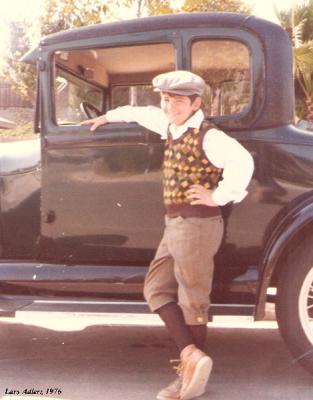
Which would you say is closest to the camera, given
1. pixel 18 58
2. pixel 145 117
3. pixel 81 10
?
pixel 145 117

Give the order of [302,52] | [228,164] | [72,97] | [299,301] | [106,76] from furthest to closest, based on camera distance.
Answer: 1. [302,52]
2. [106,76]
3. [72,97]
4. [299,301]
5. [228,164]

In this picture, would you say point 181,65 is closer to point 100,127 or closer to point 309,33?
point 100,127

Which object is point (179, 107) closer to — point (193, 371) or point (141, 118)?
point (141, 118)

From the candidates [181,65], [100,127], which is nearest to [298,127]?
[181,65]

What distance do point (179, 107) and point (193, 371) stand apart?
1315 millimetres

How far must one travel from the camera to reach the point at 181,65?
380 cm

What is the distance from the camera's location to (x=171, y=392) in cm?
354

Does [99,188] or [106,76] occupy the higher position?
[106,76]

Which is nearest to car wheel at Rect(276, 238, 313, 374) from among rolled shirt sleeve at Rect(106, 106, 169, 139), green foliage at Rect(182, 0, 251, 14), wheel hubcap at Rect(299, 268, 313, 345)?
wheel hubcap at Rect(299, 268, 313, 345)

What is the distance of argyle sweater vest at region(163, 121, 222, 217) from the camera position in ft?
11.3

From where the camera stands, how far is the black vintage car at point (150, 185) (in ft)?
12.2

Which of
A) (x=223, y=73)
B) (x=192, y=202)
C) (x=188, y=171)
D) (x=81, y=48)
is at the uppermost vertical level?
(x=81, y=48)

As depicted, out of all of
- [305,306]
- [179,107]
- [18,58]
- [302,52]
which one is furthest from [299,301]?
[18,58]

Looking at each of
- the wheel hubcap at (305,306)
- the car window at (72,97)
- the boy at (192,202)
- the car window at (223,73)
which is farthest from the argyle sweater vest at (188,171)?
the car window at (72,97)
